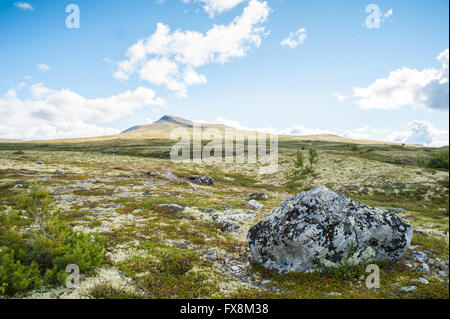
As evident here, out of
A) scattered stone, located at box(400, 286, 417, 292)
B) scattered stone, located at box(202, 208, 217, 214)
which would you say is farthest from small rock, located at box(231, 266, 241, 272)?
scattered stone, located at box(202, 208, 217, 214)

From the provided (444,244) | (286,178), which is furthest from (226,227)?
(286,178)

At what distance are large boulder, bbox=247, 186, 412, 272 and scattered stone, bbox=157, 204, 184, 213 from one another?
1145cm

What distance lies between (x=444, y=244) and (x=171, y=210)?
2217 cm

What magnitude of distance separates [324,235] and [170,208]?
15.9 metres

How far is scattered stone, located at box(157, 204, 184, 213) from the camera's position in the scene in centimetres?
2202

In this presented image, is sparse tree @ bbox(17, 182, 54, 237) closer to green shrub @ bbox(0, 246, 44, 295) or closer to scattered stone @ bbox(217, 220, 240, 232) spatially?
green shrub @ bbox(0, 246, 44, 295)

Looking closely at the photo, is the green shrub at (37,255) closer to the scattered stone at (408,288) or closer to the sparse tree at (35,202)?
the sparse tree at (35,202)

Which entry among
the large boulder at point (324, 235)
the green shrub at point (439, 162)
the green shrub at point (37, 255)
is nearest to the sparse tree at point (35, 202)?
the green shrub at point (37, 255)

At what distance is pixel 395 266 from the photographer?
11.7 metres

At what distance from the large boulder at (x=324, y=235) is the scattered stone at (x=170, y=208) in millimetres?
11453

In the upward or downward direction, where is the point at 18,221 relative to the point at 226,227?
upward

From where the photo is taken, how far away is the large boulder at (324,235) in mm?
10758

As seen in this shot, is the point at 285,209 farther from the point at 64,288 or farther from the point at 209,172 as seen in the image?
the point at 209,172
